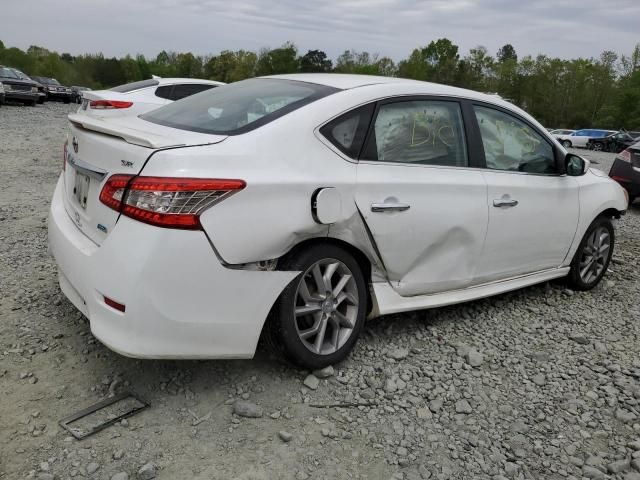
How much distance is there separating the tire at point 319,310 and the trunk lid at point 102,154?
0.81 metres

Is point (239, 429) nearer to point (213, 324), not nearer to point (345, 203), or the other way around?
point (213, 324)

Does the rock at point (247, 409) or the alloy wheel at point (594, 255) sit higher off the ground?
the alloy wheel at point (594, 255)

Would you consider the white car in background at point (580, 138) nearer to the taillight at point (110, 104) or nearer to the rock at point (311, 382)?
the taillight at point (110, 104)

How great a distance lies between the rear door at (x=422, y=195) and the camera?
3375 millimetres

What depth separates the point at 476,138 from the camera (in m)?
3.97

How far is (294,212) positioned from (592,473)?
71.8 inches

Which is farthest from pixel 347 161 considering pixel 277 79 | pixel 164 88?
pixel 164 88

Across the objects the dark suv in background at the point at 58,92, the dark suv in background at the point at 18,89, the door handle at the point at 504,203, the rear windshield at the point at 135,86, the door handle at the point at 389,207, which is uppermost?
the rear windshield at the point at 135,86

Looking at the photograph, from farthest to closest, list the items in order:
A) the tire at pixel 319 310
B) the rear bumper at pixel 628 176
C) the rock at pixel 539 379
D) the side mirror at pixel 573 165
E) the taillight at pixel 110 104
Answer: the rear bumper at pixel 628 176
the taillight at pixel 110 104
the side mirror at pixel 573 165
the rock at pixel 539 379
the tire at pixel 319 310

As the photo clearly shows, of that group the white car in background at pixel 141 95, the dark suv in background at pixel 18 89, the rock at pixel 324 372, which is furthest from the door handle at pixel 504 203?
the dark suv in background at pixel 18 89

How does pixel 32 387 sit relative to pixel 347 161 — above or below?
below

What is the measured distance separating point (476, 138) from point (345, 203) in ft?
4.22

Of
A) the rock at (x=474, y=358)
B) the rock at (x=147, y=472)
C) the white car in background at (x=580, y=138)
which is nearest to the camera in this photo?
the rock at (x=147, y=472)

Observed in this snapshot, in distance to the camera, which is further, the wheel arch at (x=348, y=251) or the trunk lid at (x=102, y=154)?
the wheel arch at (x=348, y=251)
